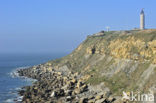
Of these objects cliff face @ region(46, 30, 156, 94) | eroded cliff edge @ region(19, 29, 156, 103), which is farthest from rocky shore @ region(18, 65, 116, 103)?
cliff face @ region(46, 30, 156, 94)

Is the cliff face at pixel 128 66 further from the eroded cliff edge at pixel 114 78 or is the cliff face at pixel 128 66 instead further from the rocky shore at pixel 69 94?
the rocky shore at pixel 69 94

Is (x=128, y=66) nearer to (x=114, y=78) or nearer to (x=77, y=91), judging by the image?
(x=114, y=78)

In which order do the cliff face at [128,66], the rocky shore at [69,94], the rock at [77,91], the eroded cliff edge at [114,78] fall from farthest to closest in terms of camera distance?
the rock at [77,91] → the cliff face at [128,66] → the eroded cliff edge at [114,78] → the rocky shore at [69,94]

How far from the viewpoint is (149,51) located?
74.9 meters

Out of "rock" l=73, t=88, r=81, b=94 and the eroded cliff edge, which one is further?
"rock" l=73, t=88, r=81, b=94

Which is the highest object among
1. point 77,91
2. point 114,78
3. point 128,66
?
point 128,66

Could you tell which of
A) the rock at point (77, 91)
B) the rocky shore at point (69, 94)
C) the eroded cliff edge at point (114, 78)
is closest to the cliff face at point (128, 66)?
the eroded cliff edge at point (114, 78)

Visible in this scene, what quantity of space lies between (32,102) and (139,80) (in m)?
26.9

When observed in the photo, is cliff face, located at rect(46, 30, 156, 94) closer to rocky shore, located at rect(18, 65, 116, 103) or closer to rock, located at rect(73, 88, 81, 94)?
rocky shore, located at rect(18, 65, 116, 103)

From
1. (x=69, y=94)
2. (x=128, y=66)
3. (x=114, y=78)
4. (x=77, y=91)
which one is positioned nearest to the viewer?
(x=69, y=94)

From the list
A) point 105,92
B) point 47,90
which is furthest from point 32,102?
point 105,92

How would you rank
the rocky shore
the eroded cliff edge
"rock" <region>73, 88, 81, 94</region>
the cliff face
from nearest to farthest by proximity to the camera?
1. the rocky shore
2. the eroded cliff edge
3. the cliff face
4. "rock" <region>73, 88, 81, 94</region>

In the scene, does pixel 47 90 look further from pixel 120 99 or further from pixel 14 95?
pixel 120 99

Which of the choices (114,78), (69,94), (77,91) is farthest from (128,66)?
(69,94)
